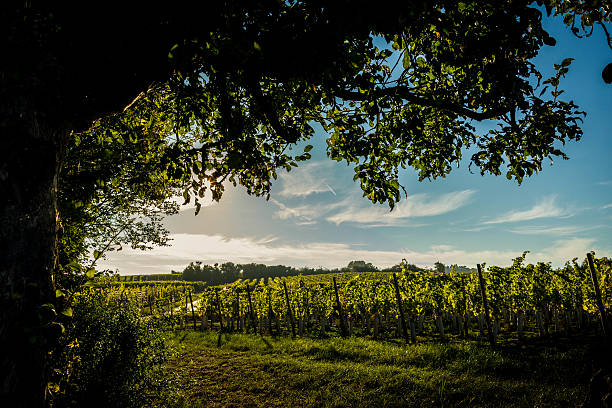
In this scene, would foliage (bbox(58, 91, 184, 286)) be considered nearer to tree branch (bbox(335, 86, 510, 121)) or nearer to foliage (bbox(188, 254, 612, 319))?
tree branch (bbox(335, 86, 510, 121))

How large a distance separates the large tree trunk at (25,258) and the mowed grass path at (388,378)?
5.21 metres

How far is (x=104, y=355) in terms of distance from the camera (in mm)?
5309

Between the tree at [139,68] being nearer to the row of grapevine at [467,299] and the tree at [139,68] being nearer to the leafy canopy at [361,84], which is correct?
the leafy canopy at [361,84]

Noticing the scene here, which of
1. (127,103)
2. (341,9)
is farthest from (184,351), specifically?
(341,9)

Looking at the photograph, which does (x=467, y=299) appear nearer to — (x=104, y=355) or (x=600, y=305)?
(x=600, y=305)

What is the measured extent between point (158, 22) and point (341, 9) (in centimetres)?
148

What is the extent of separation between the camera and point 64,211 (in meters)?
2.55

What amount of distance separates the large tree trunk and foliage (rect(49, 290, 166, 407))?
3983 mm

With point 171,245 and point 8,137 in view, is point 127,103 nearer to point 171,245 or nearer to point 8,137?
point 8,137

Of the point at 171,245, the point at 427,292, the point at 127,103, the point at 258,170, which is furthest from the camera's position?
the point at 171,245

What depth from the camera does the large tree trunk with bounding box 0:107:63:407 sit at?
1469mm

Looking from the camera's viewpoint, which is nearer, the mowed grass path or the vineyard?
the mowed grass path

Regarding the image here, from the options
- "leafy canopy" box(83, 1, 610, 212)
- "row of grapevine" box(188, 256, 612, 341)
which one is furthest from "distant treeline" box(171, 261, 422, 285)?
"leafy canopy" box(83, 1, 610, 212)

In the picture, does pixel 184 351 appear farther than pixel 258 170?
Yes
